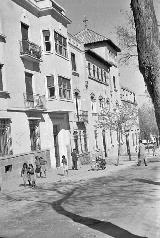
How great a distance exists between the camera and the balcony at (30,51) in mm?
26141

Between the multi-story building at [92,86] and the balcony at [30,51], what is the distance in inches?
329

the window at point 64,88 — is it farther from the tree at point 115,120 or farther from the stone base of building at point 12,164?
the tree at point 115,120

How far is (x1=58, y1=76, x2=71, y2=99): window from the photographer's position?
3036 cm

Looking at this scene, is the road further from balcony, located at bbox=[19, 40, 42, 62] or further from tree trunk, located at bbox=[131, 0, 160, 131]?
balcony, located at bbox=[19, 40, 42, 62]

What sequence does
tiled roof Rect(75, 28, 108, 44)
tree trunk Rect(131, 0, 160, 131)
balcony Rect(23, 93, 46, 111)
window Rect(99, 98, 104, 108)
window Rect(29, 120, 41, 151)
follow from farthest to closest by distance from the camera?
tiled roof Rect(75, 28, 108, 44) < window Rect(99, 98, 104, 108) < window Rect(29, 120, 41, 151) < balcony Rect(23, 93, 46, 111) < tree trunk Rect(131, 0, 160, 131)

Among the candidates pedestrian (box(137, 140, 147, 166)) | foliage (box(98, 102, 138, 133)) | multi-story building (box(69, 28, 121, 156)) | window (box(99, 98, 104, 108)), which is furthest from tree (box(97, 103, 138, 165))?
pedestrian (box(137, 140, 147, 166))

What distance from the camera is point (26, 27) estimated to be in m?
28.0

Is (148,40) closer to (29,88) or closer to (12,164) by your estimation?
(12,164)

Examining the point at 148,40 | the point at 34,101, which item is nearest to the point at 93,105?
the point at 34,101

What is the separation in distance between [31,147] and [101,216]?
16809mm

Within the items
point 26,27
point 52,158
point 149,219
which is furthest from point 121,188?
point 26,27

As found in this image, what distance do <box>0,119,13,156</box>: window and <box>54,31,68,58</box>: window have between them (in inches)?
342

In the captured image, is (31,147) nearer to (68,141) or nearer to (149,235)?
(68,141)

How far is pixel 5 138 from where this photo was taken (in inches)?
947
